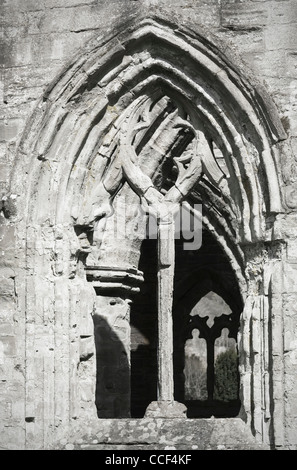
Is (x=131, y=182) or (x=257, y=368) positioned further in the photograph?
(x=131, y=182)

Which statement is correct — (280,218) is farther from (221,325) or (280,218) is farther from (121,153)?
(221,325)

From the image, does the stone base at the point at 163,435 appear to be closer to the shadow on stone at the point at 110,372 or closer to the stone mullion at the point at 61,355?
the stone mullion at the point at 61,355

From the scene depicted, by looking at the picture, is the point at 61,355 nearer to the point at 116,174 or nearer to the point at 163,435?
the point at 163,435

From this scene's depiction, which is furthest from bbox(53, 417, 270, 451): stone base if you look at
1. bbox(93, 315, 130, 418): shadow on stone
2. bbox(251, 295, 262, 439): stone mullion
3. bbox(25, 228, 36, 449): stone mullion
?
Result: bbox(93, 315, 130, 418): shadow on stone

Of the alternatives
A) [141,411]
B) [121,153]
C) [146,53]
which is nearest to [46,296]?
[121,153]

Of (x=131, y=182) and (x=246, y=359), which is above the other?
(x=131, y=182)

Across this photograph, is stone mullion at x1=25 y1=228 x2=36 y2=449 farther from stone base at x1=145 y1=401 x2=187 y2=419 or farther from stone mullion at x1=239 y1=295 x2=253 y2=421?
stone mullion at x1=239 y1=295 x2=253 y2=421

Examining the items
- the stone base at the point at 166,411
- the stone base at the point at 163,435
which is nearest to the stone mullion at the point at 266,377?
the stone base at the point at 163,435

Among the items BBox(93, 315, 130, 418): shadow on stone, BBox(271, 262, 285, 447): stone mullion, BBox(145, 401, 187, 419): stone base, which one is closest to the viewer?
BBox(271, 262, 285, 447): stone mullion

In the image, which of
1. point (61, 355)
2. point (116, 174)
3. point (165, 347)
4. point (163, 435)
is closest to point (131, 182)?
point (116, 174)

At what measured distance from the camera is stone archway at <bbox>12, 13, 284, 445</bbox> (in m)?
9.02

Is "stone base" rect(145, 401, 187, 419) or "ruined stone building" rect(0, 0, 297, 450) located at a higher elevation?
"ruined stone building" rect(0, 0, 297, 450)

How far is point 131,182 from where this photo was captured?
31.2ft

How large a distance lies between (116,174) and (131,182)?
13 cm
